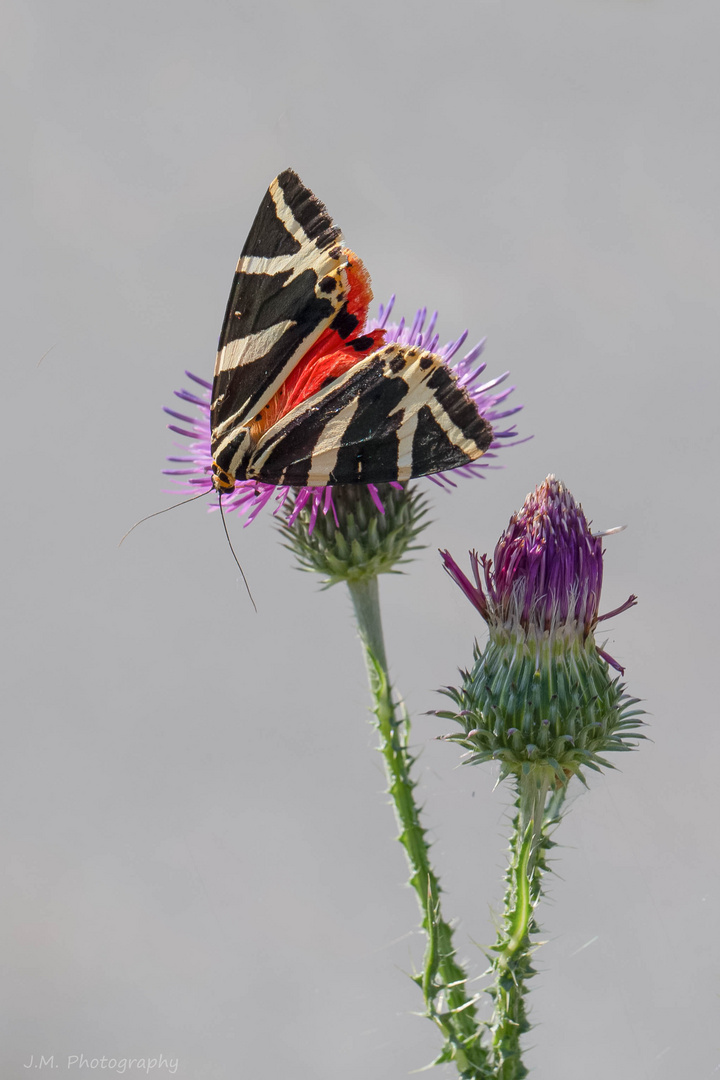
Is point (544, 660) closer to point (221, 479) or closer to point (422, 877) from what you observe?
point (422, 877)

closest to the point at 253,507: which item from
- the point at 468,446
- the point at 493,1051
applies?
the point at 468,446

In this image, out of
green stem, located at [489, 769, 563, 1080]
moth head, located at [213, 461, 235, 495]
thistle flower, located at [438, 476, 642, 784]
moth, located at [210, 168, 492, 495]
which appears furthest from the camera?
moth head, located at [213, 461, 235, 495]

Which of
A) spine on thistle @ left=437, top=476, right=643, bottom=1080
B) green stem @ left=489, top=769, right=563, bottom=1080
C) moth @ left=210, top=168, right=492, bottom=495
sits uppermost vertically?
moth @ left=210, top=168, right=492, bottom=495

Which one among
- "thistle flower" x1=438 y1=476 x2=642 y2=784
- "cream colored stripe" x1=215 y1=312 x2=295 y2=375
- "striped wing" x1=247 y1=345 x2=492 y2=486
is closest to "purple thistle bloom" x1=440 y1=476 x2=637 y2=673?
"thistle flower" x1=438 y1=476 x2=642 y2=784

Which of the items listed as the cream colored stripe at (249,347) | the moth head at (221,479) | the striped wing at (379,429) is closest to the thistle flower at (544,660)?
the striped wing at (379,429)

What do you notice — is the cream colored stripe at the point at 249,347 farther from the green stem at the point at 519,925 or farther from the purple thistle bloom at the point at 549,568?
the green stem at the point at 519,925

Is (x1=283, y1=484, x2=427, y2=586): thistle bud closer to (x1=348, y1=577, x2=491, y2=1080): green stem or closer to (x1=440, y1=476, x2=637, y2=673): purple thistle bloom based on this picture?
(x1=348, y1=577, x2=491, y2=1080): green stem

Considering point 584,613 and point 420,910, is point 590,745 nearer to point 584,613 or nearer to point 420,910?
point 584,613
